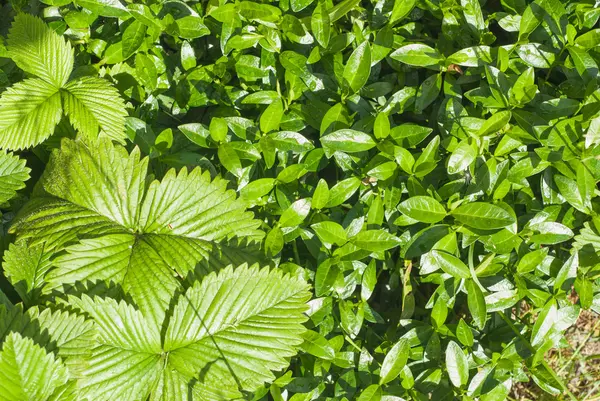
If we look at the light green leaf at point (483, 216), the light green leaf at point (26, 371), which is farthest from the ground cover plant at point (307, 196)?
the light green leaf at point (26, 371)

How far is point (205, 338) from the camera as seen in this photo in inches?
78.7

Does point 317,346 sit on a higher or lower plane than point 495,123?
lower

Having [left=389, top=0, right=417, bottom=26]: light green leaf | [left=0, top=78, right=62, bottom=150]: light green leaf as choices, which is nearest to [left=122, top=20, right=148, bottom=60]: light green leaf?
[left=0, top=78, right=62, bottom=150]: light green leaf

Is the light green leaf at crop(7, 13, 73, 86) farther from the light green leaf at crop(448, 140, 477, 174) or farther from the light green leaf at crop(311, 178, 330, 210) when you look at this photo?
the light green leaf at crop(448, 140, 477, 174)

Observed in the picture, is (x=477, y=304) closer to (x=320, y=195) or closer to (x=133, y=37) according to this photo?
(x=320, y=195)

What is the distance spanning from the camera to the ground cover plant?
2016 mm

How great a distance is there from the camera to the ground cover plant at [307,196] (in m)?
2.02

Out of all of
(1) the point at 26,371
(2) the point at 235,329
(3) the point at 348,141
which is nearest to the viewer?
(1) the point at 26,371

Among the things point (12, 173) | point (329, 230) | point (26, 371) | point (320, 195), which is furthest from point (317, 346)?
point (12, 173)

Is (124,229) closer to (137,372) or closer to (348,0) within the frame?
(137,372)

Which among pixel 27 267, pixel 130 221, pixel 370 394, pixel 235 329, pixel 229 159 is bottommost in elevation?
pixel 370 394

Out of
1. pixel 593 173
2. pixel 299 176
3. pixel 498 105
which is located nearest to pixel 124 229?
pixel 299 176

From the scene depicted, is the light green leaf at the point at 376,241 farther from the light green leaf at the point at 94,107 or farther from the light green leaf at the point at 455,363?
the light green leaf at the point at 94,107

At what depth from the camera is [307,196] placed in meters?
2.25
